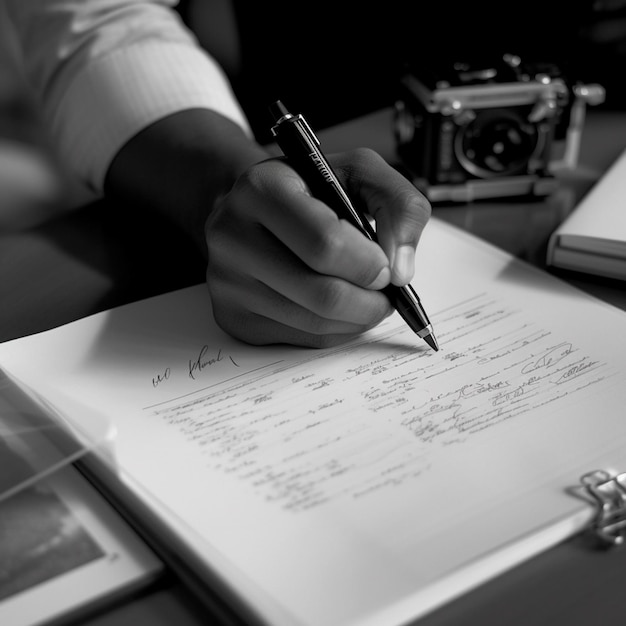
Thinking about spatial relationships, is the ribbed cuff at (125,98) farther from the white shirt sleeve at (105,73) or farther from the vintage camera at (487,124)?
the vintage camera at (487,124)

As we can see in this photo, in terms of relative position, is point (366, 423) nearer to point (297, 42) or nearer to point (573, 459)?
point (573, 459)

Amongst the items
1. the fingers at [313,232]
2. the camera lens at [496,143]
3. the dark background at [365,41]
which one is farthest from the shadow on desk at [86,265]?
the dark background at [365,41]

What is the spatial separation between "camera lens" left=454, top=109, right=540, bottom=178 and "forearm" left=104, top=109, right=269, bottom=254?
0.17m

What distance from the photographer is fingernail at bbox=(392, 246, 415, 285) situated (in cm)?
47

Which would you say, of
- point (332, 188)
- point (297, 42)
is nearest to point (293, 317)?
point (332, 188)

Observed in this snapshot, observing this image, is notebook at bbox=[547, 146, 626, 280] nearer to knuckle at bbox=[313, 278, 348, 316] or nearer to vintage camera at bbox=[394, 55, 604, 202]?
vintage camera at bbox=[394, 55, 604, 202]

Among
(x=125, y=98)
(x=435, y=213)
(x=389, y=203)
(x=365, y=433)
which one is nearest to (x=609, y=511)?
(x=365, y=433)

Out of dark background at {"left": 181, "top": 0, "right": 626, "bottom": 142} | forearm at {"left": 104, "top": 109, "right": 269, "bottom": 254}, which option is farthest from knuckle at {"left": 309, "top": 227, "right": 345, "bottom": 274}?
dark background at {"left": 181, "top": 0, "right": 626, "bottom": 142}

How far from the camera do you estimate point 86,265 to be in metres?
0.60

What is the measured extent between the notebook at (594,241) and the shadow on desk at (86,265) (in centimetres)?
26

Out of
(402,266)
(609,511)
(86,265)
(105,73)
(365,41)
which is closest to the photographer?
(609,511)

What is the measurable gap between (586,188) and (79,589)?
1.81 feet

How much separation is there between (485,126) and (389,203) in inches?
8.6

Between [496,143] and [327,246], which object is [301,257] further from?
[496,143]
